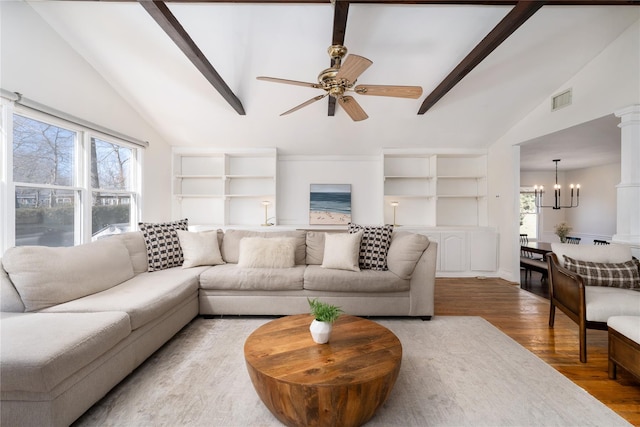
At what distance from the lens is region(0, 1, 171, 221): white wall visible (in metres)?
2.31

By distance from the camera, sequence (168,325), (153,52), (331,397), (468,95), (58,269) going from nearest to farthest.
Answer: (331,397), (58,269), (168,325), (153,52), (468,95)

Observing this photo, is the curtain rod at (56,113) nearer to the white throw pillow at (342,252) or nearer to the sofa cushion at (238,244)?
the sofa cushion at (238,244)

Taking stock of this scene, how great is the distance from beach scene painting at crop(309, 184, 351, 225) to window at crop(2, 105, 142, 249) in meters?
2.87

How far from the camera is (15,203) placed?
236cm

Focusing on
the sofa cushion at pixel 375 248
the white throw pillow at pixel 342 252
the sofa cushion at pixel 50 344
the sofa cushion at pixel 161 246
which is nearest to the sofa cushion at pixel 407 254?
the sofa cushion at pixel 375 248

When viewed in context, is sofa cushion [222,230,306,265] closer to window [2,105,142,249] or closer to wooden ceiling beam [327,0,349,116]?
window [2,105,142,249]

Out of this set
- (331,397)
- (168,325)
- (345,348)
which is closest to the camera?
(331,397)

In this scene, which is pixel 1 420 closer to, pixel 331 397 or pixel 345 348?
pixel 331 397

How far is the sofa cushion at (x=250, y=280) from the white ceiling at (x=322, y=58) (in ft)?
7.76

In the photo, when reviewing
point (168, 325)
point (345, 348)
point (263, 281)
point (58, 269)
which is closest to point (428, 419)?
point (345, 348)

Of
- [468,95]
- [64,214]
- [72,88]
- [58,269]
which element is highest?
[468,95]

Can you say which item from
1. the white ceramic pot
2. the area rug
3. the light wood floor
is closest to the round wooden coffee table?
the white ceramic pot

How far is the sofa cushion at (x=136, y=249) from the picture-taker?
2803 millimetres

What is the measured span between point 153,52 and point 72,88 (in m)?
0.93
